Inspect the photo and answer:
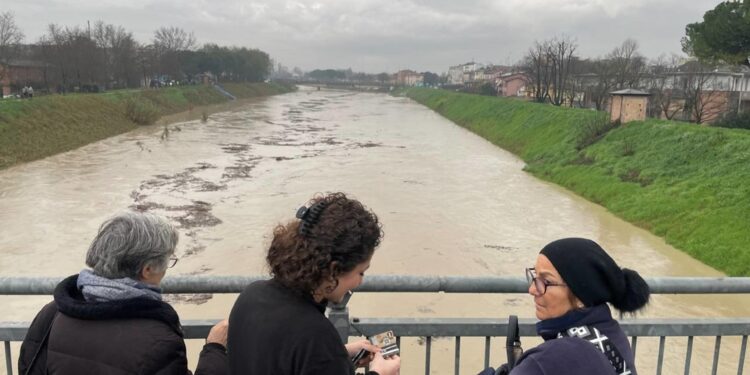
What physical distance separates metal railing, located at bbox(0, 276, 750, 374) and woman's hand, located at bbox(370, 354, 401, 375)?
335 millimetres

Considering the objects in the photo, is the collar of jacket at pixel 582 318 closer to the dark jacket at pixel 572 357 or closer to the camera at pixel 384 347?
the dark jacket at pixel 572 357

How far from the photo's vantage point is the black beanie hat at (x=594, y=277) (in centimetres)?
171

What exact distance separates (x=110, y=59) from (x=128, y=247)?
58.4 m

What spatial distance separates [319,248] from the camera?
1693 millimetres

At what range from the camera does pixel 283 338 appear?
5.21ft

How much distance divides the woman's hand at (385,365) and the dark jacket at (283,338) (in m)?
0.28

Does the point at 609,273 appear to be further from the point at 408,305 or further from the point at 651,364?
the point at 408,305

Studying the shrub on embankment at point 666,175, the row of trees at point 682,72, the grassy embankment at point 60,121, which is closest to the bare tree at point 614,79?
the row of trees at point 682,72

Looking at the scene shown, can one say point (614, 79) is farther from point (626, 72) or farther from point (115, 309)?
point (115, 309)

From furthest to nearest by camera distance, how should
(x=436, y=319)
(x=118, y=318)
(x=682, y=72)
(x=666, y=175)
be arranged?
(x=682, y=72), (x=666, y=175), (x=436, y=319), (x=118, y=318)

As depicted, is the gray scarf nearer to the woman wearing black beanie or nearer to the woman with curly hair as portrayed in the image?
the woman with curly hair

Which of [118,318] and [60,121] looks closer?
[118,318]

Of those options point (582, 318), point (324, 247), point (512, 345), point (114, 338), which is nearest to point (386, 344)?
point (512, 345)

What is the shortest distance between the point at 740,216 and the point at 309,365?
44.4 feet
